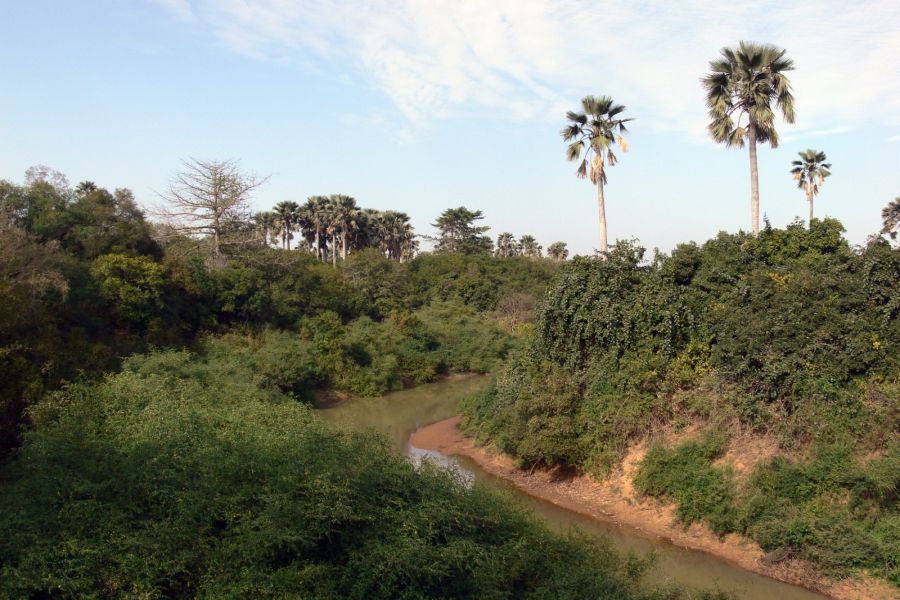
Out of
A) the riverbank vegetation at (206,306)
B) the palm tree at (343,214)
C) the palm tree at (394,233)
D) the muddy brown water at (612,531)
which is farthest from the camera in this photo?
the palm tree at (394,233)

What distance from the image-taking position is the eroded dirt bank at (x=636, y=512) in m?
12.0

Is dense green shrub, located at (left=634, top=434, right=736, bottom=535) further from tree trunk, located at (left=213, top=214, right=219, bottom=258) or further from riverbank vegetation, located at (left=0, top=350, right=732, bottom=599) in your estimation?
tree trunk, located at (left=213, top=214, right=219, bottom=258)

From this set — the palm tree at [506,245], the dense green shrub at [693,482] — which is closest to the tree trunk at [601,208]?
the dense green shrub at [693,482]

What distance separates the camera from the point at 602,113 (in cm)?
2473

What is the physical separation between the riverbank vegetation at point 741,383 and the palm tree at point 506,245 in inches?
2317

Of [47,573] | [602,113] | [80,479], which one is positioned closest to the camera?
[47,573]

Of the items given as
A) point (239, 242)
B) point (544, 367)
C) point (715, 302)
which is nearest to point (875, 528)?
point (715, 302)

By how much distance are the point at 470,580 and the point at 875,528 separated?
8.44m

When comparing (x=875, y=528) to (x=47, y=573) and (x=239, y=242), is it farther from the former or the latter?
(x=239, y=242)

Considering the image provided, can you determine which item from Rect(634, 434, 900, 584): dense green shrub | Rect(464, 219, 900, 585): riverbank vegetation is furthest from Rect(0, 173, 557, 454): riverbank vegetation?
Rect(634, 434, 900, 584): dense green shrub

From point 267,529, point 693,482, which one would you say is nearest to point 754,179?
point 693,482

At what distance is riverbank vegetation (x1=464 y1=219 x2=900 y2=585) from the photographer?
13.3 metres

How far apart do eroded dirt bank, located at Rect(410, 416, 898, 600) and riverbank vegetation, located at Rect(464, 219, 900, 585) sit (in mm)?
278

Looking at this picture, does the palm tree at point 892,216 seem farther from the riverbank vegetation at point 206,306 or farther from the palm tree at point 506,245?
the palm tree at point 506,245
